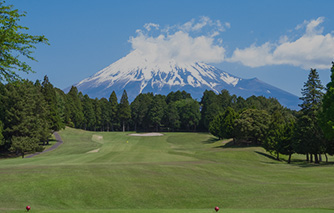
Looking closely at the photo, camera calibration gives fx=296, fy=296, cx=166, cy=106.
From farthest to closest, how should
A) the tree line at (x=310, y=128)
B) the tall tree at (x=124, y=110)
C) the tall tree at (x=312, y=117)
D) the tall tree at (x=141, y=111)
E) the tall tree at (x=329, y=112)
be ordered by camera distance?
the tall tree at (x=141, y=111) < the tall tree at (x=124, y=110) < the tall tree at (x=312, y=117) < the tree line at (x=310, y=128) < the tall tree at (x=329, y=112)

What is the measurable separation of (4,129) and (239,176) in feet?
162

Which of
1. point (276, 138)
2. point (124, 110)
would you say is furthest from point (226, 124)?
point (124, 110)

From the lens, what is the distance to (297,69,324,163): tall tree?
174 feet

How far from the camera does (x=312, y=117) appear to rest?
→ 54.0 metres

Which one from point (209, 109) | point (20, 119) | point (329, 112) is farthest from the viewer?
point (209, 109)

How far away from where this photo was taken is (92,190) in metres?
25.9

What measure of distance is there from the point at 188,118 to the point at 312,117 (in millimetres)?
87712

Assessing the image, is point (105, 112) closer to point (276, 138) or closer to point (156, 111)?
point (156, 111)

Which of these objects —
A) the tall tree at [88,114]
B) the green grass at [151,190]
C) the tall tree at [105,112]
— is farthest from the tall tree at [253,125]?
the tall tree at [105,112]

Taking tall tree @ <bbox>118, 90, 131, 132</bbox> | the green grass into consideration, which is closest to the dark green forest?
tall tree @ <bbox>118, 90, 131, 132</bbox>

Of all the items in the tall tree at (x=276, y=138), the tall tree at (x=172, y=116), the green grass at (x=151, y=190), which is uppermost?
the tall tree at (x=172, y=116)

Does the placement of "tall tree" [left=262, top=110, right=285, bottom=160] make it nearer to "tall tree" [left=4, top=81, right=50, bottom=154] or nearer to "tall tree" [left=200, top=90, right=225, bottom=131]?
"tall tree" [left=4, top=81, right=50, bottom=154]

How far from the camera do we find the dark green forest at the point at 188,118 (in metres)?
53.7

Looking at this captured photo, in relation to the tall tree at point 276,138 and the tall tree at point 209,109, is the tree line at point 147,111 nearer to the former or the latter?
the tall tree at point 209,109
